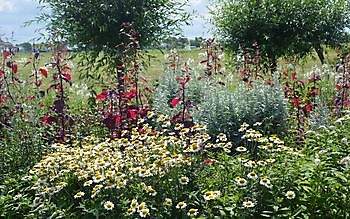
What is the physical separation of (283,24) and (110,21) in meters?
2.55

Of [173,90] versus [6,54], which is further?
[173,90]

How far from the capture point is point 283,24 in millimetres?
6555

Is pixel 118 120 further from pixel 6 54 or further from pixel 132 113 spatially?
pixel 6 54

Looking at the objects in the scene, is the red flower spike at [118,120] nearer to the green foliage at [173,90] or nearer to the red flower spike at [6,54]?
Answer: the green foliage at [173,90]

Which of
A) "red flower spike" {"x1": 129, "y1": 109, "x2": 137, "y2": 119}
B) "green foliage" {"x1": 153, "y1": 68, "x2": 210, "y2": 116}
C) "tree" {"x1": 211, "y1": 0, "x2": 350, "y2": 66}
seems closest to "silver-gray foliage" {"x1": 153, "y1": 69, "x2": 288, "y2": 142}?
"green foliage" {"x1": 153, "y1": 68, "x2": 210, "y2": 116}

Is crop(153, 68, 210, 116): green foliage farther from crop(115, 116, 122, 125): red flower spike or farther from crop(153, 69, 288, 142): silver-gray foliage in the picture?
crop(115, 116, 122, 125): red flower spike

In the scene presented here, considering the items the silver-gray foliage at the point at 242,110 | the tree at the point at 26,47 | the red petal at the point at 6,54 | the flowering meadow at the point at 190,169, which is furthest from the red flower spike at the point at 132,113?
the tree at the point at 26,47

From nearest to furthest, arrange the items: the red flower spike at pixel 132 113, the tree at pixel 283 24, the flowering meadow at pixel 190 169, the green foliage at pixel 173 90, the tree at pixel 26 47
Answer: the flowering meadow at pixel 190 169, the red flower spike at pixel 132 113, the green foliage at pixel 173 90, the tree at pixel 26 47, the tree at pixel 283 24

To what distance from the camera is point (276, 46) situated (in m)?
6.57

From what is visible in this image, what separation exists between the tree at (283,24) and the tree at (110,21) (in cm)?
120

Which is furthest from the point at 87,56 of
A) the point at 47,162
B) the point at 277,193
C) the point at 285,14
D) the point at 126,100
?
the point at 277,193

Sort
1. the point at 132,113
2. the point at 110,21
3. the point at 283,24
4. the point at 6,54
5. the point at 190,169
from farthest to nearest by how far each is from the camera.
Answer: the point at 283,24 < the point at 110,21 < the point at 6,54 < the point at 132,113 < the point at 190,169

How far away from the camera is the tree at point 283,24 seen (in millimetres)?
6512

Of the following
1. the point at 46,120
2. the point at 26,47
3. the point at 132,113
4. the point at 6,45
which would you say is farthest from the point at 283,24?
the point at 46,120
